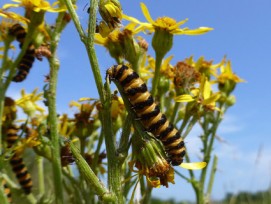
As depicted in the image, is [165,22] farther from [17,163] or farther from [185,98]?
[17,163]

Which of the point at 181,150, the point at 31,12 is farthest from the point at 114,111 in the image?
the point at 181,150

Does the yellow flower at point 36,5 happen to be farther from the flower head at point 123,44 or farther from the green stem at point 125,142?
the green stem at point 125,142

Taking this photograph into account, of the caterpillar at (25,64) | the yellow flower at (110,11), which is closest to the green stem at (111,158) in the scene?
the yellow flower at (110,11)

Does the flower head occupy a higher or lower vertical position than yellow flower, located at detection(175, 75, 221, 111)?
higher

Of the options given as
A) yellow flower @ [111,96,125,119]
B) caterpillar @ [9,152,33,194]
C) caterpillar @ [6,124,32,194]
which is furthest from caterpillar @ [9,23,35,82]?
yellow flower @ [111,96,125,119]

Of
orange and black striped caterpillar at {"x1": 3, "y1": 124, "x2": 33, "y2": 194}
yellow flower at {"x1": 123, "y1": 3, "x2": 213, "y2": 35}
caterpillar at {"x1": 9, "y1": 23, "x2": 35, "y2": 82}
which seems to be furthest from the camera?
caterpillar at {"x1": 9, "y1": 23, "x2": 35, "y2": 82}

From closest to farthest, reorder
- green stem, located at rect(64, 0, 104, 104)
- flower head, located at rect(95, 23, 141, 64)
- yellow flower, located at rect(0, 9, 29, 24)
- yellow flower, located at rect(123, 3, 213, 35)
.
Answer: green stem, located at rect(64, 0, 104, 104) < flower head, located at rect(95, 23, 141, 64) < yellow flower, located at rect(123, 3, 213, 35) < yellow flower, located at rect(0, 9, 29, 24)

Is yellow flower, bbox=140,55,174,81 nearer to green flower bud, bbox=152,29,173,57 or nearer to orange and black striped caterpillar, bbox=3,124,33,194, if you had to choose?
green flower bud, bbox=152,29,173,57

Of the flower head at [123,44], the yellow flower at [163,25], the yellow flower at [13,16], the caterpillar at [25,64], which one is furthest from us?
the caterpillar at [25,64]
